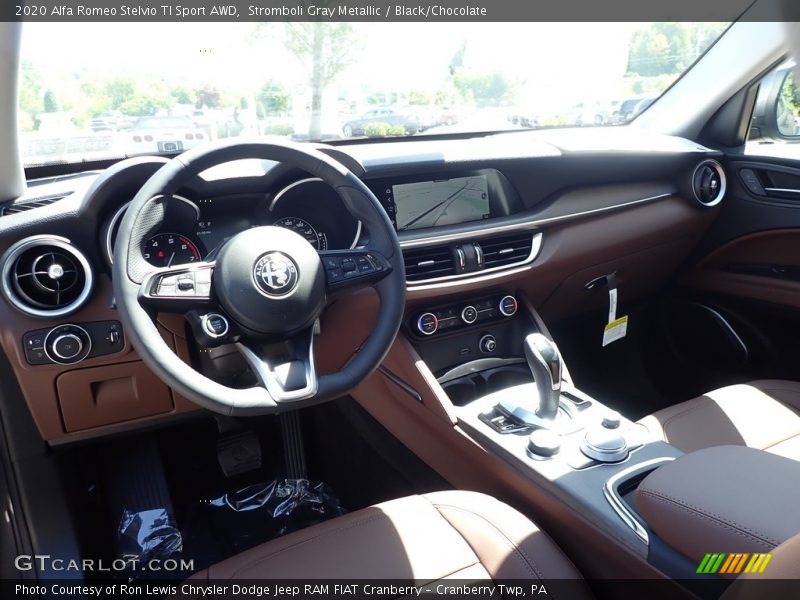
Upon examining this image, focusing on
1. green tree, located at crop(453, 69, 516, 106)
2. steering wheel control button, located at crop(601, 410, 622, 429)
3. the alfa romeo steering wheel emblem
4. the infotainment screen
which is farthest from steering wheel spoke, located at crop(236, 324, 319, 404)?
green tree, located at crop(453, 69, 516, 106)

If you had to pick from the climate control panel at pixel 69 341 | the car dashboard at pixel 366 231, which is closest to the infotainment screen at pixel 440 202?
the car dashboard at pixel 366 231

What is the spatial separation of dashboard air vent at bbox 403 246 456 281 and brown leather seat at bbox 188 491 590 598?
0.70 meters

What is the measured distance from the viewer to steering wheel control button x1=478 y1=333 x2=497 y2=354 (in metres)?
2.05

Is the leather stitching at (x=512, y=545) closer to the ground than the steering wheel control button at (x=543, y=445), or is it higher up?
closer to the ground

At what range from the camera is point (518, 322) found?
2.12m

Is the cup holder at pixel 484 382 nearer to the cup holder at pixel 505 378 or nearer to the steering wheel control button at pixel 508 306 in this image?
the cup holder at pixel 505 378

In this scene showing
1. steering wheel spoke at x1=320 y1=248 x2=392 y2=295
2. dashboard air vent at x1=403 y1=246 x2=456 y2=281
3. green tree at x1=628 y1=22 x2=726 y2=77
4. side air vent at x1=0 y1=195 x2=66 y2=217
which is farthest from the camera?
green tree at x1=628 y1=22 x2=726 y2=77

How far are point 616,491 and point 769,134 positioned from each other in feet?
5.67

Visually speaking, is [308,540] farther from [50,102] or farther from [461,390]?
[50,102]

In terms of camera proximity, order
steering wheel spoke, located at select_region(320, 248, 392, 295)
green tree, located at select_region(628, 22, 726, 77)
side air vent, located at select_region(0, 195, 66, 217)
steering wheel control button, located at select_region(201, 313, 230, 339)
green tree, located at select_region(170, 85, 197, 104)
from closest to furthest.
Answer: steering wheel control button, located at select_region(201, 313, 230, 339)
steering wheel spoke, located at select_region(320, 248, 392, 295)
side air vent, located at select_region(0, 195, 66, 217)
green tree, located at select_region(170, 85, 197, 104)
green tree, located at select_region(628, 22, 726, 77)

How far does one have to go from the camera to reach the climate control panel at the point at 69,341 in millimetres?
1488

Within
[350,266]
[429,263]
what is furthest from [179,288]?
[429,263]

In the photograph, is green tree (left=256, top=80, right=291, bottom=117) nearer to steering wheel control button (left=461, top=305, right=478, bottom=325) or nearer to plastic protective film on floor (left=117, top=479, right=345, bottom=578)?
steering wheel control button (left=461, top=305, right=478, bottom=325)

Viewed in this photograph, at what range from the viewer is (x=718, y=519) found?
1101mm
